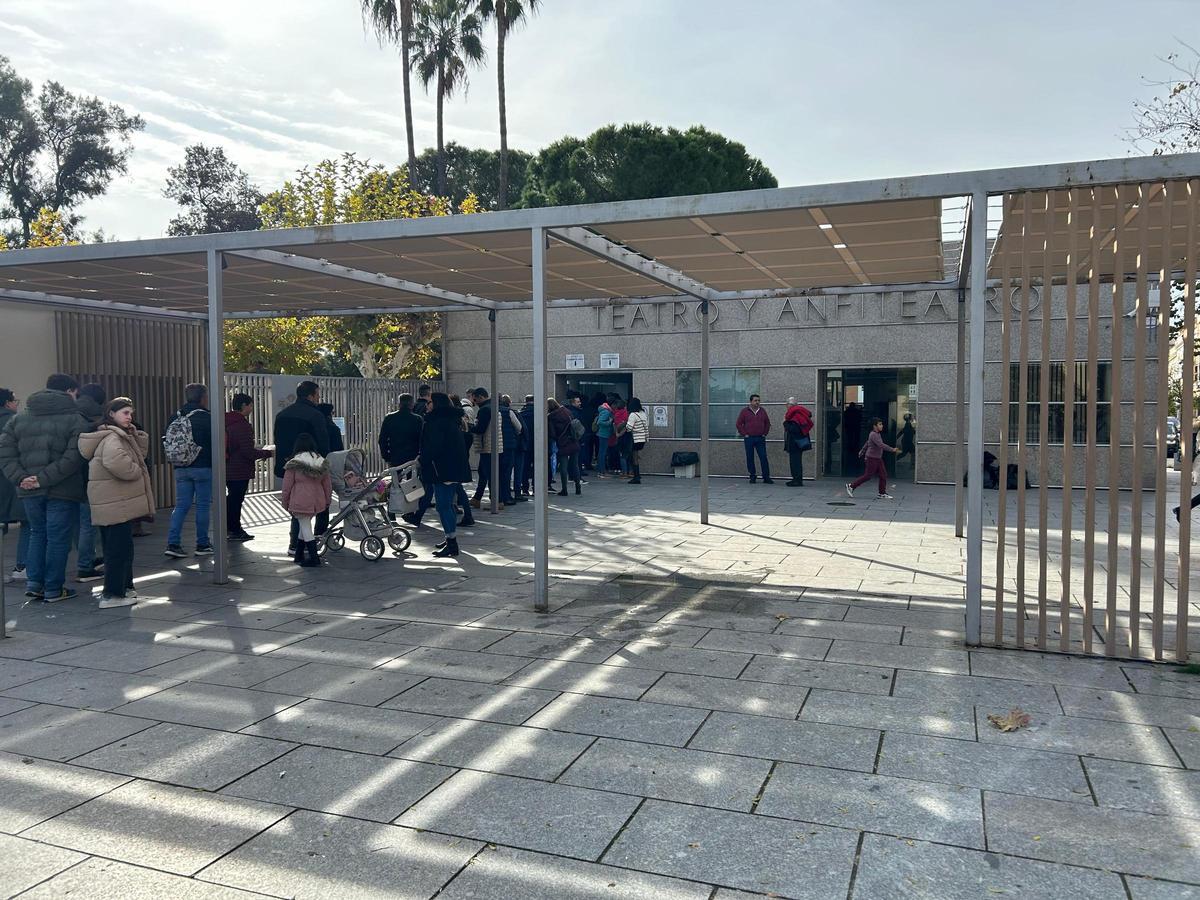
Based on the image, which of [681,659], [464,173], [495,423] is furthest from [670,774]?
[464,173]

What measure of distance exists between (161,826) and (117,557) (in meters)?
4.54

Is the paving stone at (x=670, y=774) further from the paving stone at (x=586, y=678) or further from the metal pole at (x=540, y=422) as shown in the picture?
the metal pole at (x=540, y=422)

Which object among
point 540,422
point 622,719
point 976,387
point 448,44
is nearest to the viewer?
point 622,719

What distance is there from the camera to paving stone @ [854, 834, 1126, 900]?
3.17 meters

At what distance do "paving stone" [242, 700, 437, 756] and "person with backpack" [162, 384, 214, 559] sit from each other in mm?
5477

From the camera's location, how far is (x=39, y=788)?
4137 millimetres

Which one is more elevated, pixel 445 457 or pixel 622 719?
pixel 445 457

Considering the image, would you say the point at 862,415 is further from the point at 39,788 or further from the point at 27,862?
the point at 27,862

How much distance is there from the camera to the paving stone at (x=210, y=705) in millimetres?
4969

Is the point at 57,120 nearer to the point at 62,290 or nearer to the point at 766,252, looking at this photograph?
the point at 62,290

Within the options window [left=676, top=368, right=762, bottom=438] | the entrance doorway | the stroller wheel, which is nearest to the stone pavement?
the stroller wheel

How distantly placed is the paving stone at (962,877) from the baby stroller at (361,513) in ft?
23.4

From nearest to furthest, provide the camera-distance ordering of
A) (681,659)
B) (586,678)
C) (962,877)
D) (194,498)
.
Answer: (962,877), (586,678), (681,659), (194,498)

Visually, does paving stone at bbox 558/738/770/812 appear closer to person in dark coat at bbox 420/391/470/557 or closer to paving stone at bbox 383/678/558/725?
paving stone at bbox 383/678/558/725
